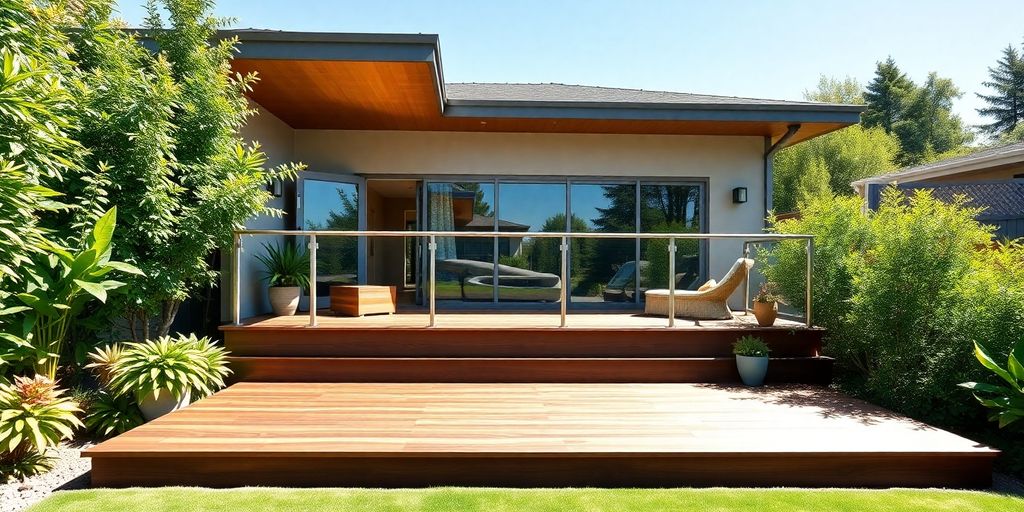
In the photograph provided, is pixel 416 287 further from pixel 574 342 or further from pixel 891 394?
pixel 891 394

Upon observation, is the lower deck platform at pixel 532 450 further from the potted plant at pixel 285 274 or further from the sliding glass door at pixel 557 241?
the sliding glass door at pixel 557 241

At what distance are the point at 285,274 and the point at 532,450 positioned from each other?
13.6ft

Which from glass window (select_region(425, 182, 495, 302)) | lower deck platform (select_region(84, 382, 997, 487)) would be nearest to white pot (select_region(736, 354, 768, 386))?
lower deck platform (select_region(84, 382, 997, 487))

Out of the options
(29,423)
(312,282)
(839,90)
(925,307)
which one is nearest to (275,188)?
(312,282)

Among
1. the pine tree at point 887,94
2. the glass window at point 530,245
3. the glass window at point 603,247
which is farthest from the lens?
the pine tree at point 887,94

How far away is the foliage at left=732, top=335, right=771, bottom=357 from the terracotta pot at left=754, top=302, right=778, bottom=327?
0.43 m

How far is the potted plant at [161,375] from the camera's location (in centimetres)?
374

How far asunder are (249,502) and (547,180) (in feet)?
18.5

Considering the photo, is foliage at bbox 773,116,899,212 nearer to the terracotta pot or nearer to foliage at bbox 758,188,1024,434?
the terracotta pot

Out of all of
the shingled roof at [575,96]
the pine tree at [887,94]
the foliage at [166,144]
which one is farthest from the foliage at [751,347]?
the pine tree at [887,94]

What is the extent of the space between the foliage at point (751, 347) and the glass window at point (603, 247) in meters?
2.56

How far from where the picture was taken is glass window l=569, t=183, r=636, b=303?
7277 millimetres

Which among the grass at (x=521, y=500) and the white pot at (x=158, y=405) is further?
the white pot at (x=158, y=405)

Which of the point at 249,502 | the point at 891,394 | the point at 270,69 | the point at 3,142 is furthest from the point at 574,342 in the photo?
the point at 3,142
